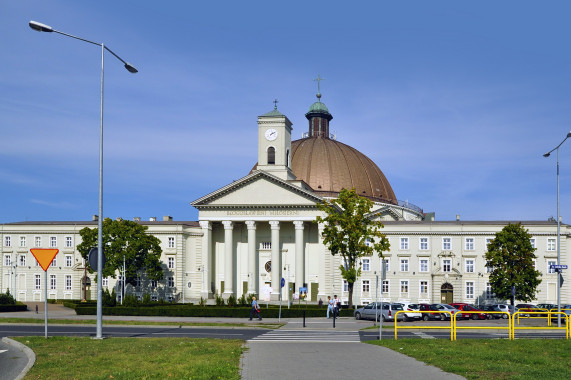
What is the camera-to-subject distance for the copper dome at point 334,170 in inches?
4215

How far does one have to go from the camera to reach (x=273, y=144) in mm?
93000

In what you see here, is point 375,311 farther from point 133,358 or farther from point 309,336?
point 133,358

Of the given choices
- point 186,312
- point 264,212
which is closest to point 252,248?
point 264,212

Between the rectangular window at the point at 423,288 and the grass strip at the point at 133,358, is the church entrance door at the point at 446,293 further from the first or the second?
the grass strip at the point at 133,358

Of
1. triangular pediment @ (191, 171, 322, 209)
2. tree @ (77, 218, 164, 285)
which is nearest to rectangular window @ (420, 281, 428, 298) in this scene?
triangular pediment @ (191, 171, 322, 209)

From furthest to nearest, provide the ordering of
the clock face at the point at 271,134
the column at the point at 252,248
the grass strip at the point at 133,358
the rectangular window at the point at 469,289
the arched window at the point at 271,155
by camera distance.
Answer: the arched window at the point at 271,155 < the clock face at the point at 271,134 < the column at the point at 252,248 < the rectangular window at the point at 469,289 < the grass strip at the point at 133,358

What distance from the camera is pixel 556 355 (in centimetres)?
2327

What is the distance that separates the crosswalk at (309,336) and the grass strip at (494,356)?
3.41 m

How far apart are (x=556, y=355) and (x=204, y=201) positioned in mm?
70718

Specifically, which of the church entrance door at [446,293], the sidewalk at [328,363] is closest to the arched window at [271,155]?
the church entrance door at [446,293]

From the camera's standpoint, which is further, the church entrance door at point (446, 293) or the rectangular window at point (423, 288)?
the rectangular window at point (423, 288)

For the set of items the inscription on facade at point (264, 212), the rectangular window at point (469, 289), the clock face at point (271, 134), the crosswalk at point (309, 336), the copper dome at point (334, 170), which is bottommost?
the rectangular window at point (469, 289)

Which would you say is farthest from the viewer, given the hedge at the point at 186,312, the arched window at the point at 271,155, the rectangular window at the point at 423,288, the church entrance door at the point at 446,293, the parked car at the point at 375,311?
the arched window at the point at 271,155

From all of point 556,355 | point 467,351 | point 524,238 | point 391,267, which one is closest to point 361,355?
point 467,351
